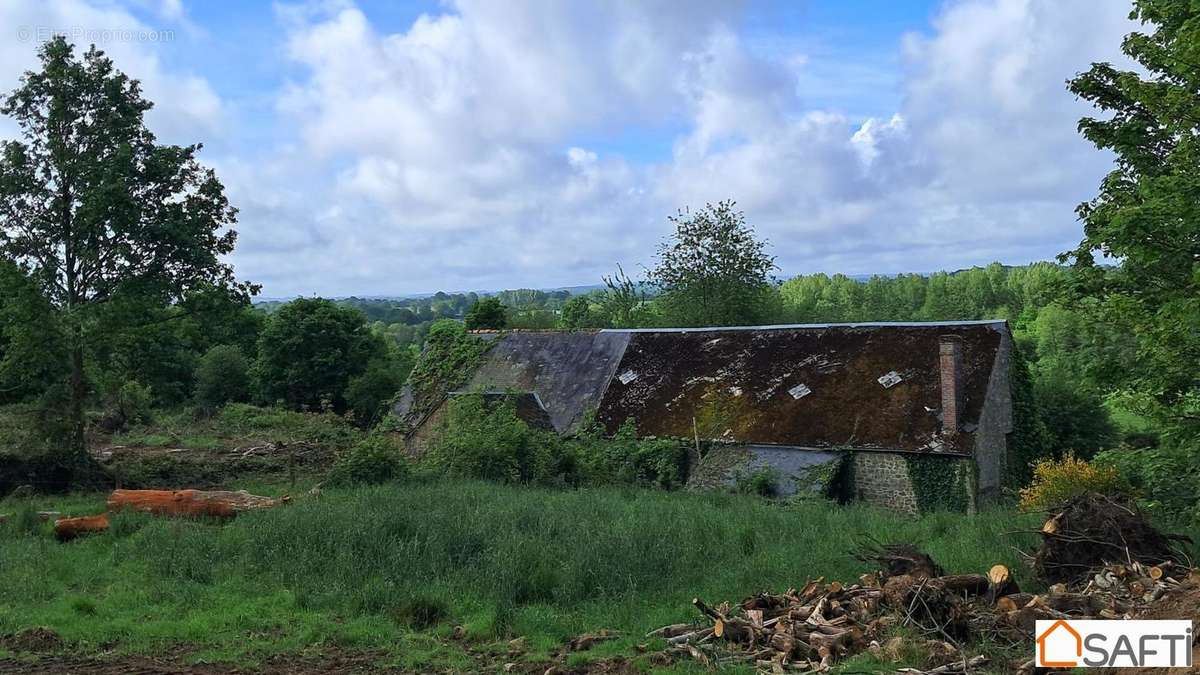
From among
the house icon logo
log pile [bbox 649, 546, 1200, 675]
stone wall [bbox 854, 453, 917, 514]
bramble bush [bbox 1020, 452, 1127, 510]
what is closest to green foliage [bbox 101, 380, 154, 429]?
stone wall [bbox 854, 453, 917, 514]

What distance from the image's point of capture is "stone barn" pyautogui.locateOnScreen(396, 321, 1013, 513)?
21484mm

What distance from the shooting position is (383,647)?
29.7ft

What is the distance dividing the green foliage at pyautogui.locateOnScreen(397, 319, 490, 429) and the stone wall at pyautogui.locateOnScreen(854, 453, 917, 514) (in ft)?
49.6

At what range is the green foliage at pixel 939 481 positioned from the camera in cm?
2062

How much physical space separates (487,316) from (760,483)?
30431mm

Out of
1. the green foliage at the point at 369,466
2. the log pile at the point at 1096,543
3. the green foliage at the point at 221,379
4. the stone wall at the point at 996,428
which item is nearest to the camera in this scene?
the log pile at the point at 1096,543

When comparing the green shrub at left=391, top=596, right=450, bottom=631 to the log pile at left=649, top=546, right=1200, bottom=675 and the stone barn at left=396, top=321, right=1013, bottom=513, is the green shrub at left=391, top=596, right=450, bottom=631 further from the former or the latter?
the stone barn at left=396, top=321, right=1013, bottom=513

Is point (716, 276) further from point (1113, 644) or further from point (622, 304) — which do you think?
point (1113, 644)

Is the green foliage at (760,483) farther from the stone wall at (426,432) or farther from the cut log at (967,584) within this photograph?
the cut log at (967,584)


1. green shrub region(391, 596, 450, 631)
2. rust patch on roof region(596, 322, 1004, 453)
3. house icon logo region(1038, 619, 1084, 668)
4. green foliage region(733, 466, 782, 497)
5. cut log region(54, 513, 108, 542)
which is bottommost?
green foliage region(733, 466, 782, 497)

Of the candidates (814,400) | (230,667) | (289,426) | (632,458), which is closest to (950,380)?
(814,400)

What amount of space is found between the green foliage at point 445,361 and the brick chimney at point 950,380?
16.9 metres

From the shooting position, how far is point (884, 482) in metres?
21.6

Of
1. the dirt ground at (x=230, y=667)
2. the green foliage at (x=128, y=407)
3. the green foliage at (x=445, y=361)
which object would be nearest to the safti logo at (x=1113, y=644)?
the dirt ground at (x=230, y=667)
